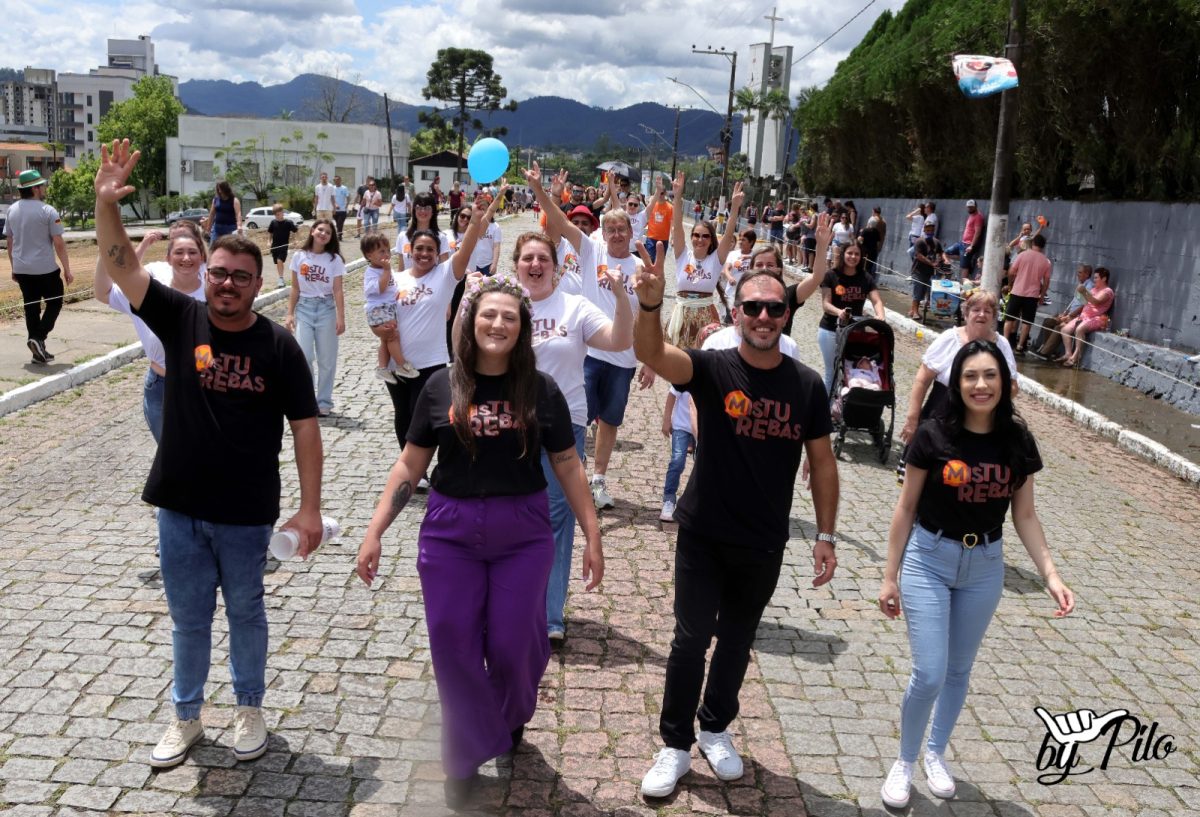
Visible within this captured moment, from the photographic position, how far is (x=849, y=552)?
23.4 ft

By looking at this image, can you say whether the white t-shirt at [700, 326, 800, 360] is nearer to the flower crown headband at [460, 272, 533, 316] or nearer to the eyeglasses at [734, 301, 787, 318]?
the eyeglasses at [734, 301, 787, 318]

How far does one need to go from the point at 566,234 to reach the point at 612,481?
7.03 feet

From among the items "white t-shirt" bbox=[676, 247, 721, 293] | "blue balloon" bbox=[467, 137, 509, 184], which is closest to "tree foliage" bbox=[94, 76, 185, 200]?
"blue balloon" bbox=[467, 137, 509, 184]

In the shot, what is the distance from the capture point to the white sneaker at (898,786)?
4.09m

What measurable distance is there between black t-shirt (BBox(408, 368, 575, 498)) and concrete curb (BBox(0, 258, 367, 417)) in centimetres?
729

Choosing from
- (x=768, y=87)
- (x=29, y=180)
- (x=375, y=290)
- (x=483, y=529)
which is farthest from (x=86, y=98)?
(x=483, y=529)

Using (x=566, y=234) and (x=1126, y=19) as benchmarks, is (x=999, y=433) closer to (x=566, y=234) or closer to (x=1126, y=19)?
(x=566, y=234)

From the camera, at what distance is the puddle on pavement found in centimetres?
1154

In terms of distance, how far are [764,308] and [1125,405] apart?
1095 centimetres

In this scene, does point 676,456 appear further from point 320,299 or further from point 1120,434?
point 1120,434

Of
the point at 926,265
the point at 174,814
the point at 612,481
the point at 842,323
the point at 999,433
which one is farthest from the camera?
the point at 926,265

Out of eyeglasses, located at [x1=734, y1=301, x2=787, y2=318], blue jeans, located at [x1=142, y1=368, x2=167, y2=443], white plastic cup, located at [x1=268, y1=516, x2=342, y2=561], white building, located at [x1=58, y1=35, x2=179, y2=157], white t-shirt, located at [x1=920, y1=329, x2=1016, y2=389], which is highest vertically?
white building, located at [x1=58, y1=35, x2=179, y2=157]

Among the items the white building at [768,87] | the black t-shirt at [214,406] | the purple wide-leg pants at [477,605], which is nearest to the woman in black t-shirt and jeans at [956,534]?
the purple wide-leg pants at [477,605]

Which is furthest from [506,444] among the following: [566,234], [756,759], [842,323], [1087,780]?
[842,323]
